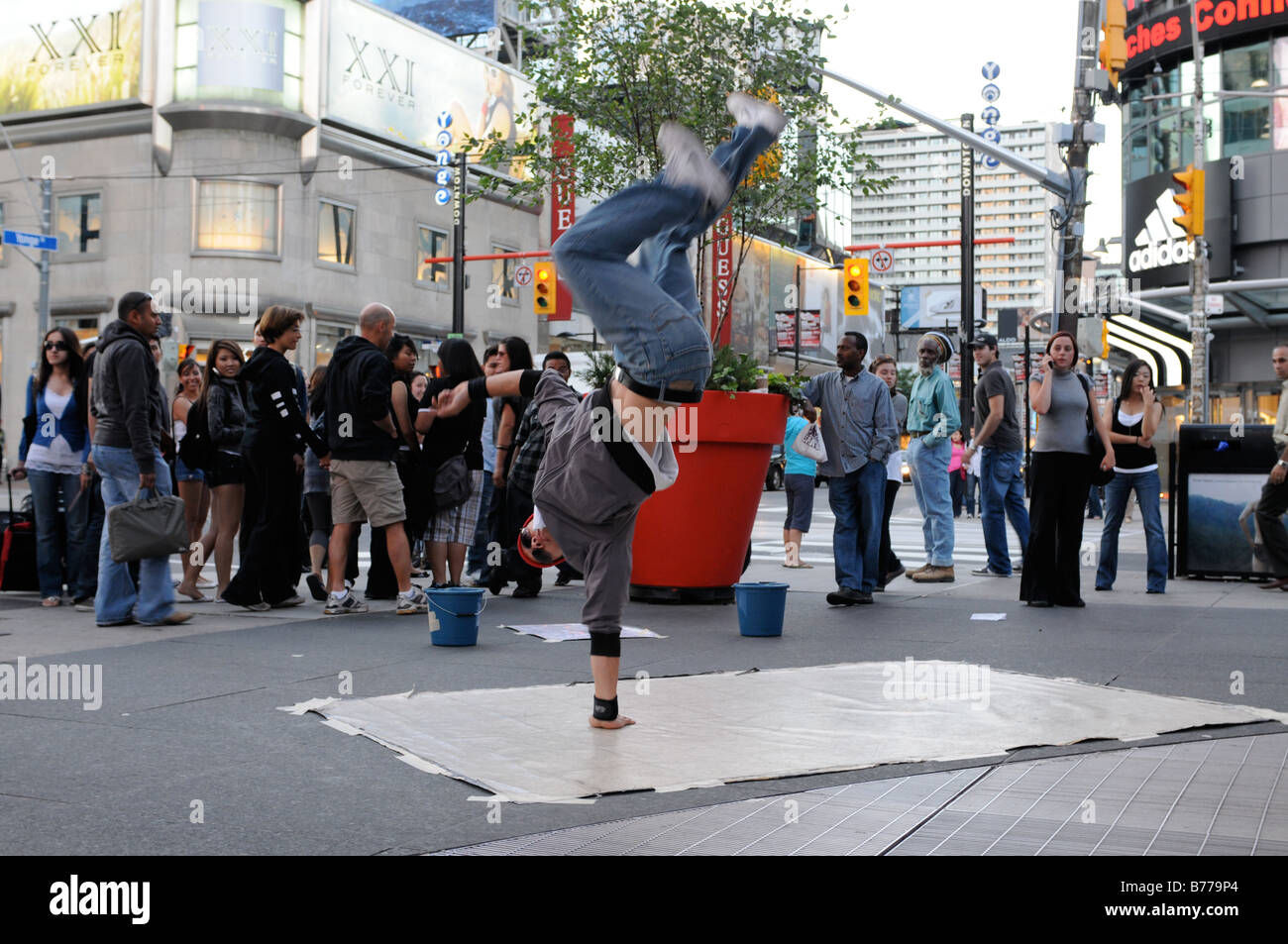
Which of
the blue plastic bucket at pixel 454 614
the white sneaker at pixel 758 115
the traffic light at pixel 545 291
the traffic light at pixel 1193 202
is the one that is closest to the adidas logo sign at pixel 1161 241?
the traffic light at pixel 1193 202

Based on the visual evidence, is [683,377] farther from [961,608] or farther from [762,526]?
[762,526]

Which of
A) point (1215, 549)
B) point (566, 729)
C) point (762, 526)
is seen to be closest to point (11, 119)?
point (762, 526)

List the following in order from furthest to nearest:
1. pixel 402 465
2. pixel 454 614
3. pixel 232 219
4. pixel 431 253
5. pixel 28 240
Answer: pixel 431 253, pixel 232 219, pixel 28 240, pixel 402 465, pixel 454 614

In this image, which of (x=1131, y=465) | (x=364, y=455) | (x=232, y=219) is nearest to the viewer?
(x=364, y=455)

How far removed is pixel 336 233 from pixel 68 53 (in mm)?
9235

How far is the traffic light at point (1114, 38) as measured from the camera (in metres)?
15.4

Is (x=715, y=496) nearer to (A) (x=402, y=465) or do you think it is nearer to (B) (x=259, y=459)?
(A) (x=402, y=465)

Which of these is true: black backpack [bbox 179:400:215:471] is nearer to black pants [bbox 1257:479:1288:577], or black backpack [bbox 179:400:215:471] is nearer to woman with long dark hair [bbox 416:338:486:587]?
woman with long dark hair [bbox 416:338:486:587]

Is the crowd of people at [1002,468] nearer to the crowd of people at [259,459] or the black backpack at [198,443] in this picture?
the crowd of people at [259,459]

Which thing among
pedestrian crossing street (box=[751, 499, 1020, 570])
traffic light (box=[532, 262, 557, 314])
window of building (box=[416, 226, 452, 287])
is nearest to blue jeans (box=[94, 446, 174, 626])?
pedestrian crossing street (box=[751, 499, 1020, 570])

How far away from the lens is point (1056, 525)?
9.73 m

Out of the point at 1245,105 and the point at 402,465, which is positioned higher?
the point at 1245,105

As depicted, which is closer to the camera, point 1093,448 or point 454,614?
point 454,614

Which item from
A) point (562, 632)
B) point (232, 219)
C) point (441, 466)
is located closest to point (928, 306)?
point (232, 219)
